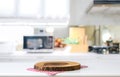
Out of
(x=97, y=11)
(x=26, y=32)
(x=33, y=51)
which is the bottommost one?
(x=33, y=51)

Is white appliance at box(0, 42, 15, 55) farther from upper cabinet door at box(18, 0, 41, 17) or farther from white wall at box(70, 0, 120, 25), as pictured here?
white wall at box(70, 0, 120, 25)

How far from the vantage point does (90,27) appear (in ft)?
10.7

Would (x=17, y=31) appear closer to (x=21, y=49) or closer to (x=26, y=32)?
(x=26, y=32)

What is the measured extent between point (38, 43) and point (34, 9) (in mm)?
569

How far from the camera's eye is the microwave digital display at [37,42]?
282 cm

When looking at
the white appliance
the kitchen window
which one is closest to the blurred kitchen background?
the kitchen window

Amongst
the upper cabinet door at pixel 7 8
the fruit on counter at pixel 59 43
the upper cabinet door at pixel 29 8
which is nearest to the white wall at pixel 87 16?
the fruit on counter at pixel 59 43

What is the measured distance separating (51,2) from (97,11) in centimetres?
66

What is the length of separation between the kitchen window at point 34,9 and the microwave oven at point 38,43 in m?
0.43

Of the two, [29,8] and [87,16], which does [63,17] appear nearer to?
[87,16]

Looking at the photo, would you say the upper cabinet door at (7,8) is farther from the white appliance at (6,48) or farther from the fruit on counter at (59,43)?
the fruit on counter at (59,43)

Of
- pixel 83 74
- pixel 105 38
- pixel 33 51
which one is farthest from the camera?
pixel 105 38

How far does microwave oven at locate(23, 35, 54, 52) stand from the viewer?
282 centimetres

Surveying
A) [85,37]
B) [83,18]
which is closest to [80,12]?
[83,18]
